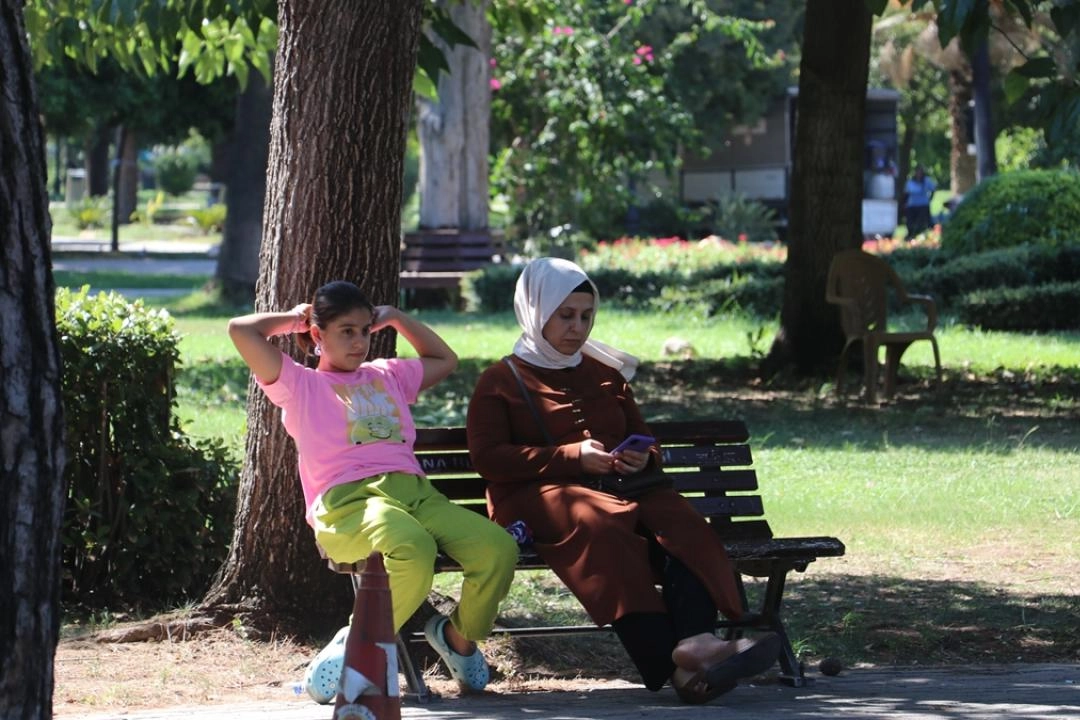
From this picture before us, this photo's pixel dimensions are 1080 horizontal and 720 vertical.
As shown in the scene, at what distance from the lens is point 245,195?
22.3 m

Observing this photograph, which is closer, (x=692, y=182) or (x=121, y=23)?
(x=121, y=23)

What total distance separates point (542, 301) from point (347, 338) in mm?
638

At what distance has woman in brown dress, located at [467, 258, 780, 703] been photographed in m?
5.29

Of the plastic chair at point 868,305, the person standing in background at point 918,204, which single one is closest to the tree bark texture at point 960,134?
Result: the person standing in background at point 918,204

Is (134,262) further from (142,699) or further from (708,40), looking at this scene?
(142,699)

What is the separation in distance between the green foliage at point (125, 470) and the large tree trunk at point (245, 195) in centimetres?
1495

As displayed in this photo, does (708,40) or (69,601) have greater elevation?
(708,40)

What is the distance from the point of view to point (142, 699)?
220 inches

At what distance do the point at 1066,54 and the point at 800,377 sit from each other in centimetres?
378

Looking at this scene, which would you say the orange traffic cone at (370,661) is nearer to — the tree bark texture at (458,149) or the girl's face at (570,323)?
the girl's face at (570,323)

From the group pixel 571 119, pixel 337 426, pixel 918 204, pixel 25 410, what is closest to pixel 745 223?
pixel 571 119

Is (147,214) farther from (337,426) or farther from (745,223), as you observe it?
(337,426)

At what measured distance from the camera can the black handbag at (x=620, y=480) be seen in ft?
18.7

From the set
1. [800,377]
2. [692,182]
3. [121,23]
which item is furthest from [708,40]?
[121,23]
